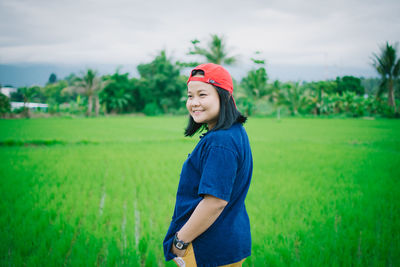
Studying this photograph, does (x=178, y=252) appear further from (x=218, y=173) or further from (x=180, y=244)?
(x=218, y=173)

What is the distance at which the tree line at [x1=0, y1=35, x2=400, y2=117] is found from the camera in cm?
2298

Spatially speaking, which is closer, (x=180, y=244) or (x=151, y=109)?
(x=180, y=244)

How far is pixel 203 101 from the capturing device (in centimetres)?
106

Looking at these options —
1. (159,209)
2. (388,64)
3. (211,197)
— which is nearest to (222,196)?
(211,197)

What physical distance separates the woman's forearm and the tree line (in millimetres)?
18865

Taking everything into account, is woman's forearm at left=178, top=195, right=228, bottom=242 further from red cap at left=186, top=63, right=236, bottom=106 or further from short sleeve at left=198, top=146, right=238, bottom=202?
red cap at left=186, top=63, right=236, bottom=106

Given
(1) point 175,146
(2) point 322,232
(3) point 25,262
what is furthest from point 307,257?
(1) point 175,146

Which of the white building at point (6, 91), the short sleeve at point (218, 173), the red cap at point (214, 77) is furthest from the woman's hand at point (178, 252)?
the white building at point (6, 91)

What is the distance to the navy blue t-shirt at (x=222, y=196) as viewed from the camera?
947 mm

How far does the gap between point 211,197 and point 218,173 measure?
9 cm

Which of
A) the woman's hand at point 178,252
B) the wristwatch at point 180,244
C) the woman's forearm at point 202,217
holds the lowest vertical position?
the woman's hand at point 178,252

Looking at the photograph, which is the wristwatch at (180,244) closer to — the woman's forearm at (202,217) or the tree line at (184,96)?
the woman's forearm at (202,217)

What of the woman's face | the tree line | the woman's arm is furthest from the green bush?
the woman's arm

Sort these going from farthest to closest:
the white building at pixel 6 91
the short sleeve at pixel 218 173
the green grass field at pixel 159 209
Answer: the white building at pixel 6 91 → the green grass field at pixel 159 209 → the short sleeve at pixel 218 173
